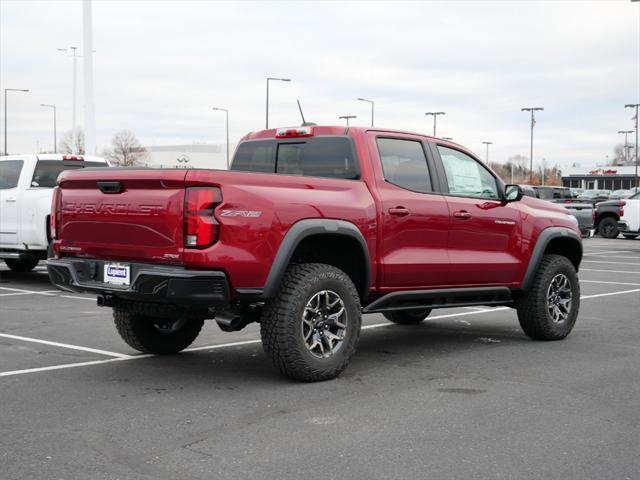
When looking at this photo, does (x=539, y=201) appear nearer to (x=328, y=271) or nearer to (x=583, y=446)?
(x=328, y=271)

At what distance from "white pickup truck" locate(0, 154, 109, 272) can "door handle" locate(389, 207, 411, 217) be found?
26.2ft

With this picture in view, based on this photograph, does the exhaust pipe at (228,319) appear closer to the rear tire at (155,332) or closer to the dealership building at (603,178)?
the rear tire at (155,332)

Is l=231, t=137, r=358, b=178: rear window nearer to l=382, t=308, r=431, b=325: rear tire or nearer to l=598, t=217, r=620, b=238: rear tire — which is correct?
l=382, t=308, r=431, b=325: rear tire

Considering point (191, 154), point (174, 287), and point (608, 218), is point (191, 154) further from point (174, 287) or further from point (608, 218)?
point (174, 287)

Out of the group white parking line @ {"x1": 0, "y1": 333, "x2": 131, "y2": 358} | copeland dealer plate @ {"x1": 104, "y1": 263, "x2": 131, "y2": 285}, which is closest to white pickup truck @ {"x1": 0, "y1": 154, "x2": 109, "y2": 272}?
white parking line @ {"x1": 0, "y1": 333, "x2": 131, "y2": 358}

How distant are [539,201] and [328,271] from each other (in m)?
3.13

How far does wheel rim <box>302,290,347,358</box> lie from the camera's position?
6.35m

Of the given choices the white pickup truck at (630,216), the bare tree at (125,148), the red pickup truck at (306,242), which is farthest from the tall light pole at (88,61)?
the bare tree at (125,148)

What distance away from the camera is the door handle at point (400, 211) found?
6973 mm

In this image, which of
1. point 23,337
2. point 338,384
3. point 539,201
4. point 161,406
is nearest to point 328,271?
point 338,384

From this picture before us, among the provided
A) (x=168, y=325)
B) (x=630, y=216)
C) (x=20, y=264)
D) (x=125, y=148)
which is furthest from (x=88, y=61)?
(x=125, y=148)

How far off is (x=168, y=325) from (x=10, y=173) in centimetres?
791

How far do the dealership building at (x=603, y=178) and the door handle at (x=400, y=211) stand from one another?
101m

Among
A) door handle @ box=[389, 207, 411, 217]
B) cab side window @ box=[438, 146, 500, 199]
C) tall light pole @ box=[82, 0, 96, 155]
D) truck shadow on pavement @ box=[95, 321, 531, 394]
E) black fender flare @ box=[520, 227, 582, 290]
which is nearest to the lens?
truck shadow on pavement @ box=[95, 321, 531, 394]
